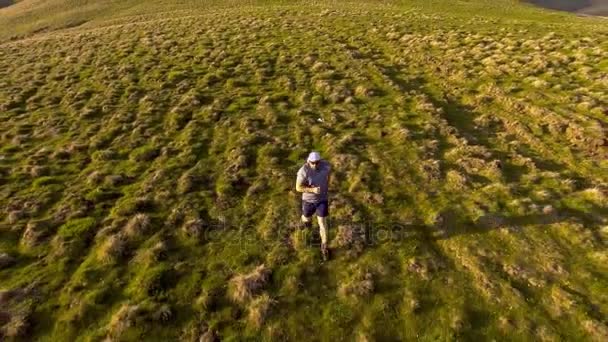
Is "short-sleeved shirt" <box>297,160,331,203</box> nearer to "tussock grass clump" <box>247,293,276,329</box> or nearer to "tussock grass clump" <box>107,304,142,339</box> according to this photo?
"tussock grass clump" <box>247,293,276,329</box>

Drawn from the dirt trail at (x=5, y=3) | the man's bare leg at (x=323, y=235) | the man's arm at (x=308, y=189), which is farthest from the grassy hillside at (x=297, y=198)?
the dirt trail at (x=5, y=3)

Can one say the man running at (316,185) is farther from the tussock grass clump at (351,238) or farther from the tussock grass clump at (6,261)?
the tussock grass clump at (6,261)

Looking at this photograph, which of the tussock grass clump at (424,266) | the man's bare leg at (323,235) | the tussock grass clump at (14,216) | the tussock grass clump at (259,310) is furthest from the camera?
the tussock grass clump at (14,216)

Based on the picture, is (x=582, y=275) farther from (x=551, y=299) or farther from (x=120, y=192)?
(x=120, y=192)

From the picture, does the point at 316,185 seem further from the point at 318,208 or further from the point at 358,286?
the point at 358,286

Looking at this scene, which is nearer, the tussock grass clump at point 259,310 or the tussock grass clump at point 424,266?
the tussock grass clump at point 259,310

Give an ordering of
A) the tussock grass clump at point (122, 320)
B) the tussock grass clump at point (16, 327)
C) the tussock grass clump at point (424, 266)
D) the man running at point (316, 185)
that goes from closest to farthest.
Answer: the tussock grass clump at point (16, 327), the tussock grass clump at point (122, 320), the tussock grass clump at point (424, 266), the man running at point (316, 185)

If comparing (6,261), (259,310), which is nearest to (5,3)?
(6,261)
